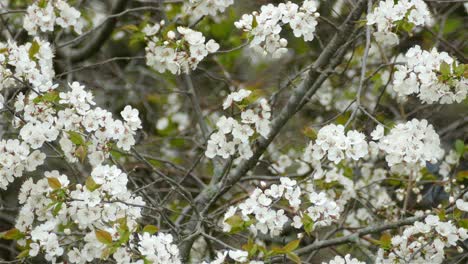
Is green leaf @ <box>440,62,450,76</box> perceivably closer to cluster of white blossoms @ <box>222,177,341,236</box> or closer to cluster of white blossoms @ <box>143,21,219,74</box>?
cluster of white blossoms @ <box>222,177,341,236</box>

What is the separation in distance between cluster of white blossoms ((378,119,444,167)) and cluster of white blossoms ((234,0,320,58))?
0.58 m

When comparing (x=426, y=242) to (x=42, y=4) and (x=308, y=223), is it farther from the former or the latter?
(x=42, y=4)

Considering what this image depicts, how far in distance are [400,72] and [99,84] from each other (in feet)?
7.12

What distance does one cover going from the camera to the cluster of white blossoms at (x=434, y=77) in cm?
309

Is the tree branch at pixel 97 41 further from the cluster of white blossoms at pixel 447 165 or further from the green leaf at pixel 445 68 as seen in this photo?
the green leaf at pixel 445 68

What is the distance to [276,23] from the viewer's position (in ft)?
10.7

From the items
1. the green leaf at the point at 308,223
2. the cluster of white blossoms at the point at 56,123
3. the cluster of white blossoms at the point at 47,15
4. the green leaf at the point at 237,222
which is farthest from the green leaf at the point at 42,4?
the green leaf at the point at 308,223

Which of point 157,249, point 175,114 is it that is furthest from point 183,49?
point 175,114

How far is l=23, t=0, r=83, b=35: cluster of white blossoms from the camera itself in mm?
3654

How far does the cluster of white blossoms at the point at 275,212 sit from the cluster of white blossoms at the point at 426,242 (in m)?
0.36

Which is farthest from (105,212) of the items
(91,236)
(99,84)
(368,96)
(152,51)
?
(368,96)

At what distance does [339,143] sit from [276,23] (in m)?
0.63

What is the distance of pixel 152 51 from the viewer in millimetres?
3818

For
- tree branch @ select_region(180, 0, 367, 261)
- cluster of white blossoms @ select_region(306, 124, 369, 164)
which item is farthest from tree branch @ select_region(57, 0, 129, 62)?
cluster of white blossoms @ select_region(306, 124, 369, 164)
